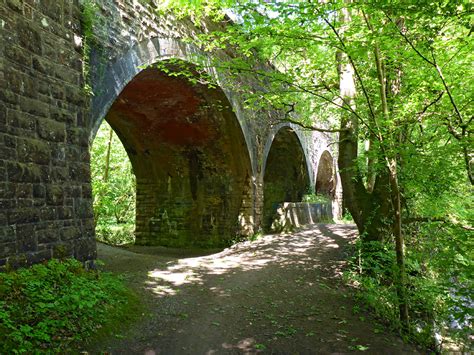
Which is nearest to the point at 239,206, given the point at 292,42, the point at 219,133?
the point at 219,133

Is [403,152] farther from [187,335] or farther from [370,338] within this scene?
[187,335]

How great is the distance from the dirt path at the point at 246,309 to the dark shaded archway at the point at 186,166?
309 cm

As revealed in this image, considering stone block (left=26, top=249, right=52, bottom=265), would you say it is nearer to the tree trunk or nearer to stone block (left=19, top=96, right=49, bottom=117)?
stone block (left=19, top=96, right=49, bottom=117)

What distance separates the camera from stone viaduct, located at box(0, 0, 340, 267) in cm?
373

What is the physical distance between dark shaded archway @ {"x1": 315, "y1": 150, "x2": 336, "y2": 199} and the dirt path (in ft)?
48.6

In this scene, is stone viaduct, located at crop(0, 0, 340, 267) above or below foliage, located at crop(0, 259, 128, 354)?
above

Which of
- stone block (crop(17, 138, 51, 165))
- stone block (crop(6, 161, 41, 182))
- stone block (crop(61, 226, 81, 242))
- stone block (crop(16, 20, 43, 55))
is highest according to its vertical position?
stone block (crop(16, 20, 43, 55))

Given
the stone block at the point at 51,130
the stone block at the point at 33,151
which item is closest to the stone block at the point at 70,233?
the stone block at the point at 33,151

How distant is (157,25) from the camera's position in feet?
21.4

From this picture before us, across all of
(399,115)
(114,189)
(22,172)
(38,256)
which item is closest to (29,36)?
(22,172)

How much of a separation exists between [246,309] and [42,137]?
3162 mm

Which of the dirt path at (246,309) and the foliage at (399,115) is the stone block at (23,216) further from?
the foliage at (399,115)

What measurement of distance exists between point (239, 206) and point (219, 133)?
7.36 feet

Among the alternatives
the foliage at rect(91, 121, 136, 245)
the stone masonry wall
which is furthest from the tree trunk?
the foliage at rect(91, 121, 136, 245)
